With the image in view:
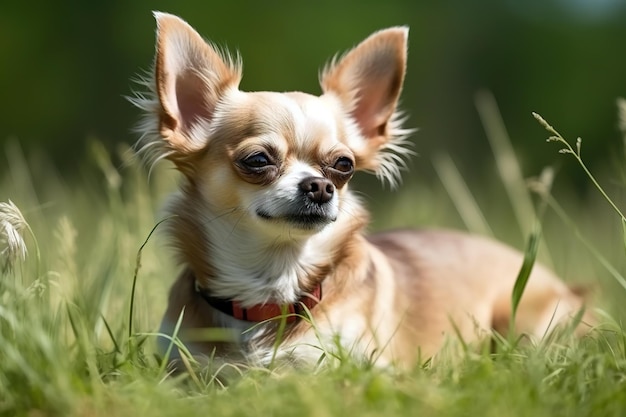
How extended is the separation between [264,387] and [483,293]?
1712 mm

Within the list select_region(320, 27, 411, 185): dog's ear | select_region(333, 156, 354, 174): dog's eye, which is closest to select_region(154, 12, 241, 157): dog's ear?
select_region(320, 27, 411, 185): dog's ear

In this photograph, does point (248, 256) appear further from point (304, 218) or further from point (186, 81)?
point (186, 81)

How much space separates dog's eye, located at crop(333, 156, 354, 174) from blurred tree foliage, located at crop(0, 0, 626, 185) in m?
9.61

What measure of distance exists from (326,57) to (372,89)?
31.2 ft

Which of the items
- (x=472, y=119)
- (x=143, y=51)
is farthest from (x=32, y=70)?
(x=472, y=119)

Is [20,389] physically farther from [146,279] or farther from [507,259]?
[507,259]

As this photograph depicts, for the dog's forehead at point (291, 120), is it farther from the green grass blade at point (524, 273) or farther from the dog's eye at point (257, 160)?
the green grass blade at point (524, 273)

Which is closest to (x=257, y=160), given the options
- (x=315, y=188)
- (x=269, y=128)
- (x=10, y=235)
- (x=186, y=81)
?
(x=269, y=128)

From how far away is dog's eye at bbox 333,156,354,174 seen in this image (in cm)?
321

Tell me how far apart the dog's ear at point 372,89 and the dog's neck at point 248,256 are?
0.41 meters

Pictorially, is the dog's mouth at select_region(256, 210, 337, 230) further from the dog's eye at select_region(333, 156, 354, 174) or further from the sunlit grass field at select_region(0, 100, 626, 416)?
the sunlit grass field at select_region(0, 100, 626, 416)

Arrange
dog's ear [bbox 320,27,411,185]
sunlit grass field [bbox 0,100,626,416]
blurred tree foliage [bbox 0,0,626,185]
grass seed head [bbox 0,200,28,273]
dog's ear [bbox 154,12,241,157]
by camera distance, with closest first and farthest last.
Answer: sunlit grass field [bbox 0,100,626,416], grass seed head [bbox 0,200,28,273], dog's ear [bbox 154,12,241,157], dog's ear [bbox 320,27,411,185], blurred tree foliage [bbox 0,0,626,185]

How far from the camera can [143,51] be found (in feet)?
42.9

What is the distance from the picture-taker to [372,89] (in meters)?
3.59
